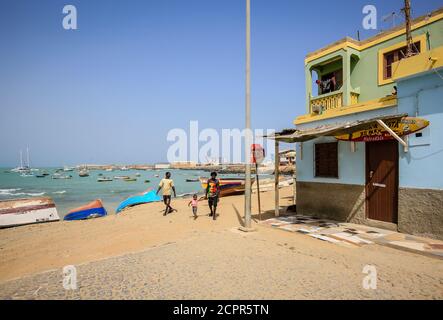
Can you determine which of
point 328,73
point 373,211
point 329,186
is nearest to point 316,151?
point 329,186

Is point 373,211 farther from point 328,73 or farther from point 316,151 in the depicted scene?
point 328,73

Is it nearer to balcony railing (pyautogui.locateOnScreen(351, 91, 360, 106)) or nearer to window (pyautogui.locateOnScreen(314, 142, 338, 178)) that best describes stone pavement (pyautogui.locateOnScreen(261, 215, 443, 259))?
window (pyautogui.locateOnScreen(314, 142, 338, 178))

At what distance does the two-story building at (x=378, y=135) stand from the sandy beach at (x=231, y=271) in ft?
6.90

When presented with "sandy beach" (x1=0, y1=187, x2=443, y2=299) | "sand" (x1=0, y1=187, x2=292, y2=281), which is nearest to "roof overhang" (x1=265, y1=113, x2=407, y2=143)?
"sandy beach" (x1=0, y1=187, x2=443, y2=299)

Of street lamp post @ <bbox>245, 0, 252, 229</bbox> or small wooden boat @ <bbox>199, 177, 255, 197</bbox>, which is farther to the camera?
small wooden boat @ <bbox>199, 177, 255, 197</bbox>

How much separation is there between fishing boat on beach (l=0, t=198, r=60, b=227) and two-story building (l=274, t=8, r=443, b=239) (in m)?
14.6

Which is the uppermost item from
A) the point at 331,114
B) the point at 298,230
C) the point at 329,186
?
the point at 331,114

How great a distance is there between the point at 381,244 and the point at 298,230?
2260 millimetres

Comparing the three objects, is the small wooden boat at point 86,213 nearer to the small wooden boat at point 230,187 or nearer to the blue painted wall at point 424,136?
the small wooden boat at point 230,187

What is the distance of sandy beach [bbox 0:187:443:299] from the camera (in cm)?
385

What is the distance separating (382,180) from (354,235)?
6.65ft
